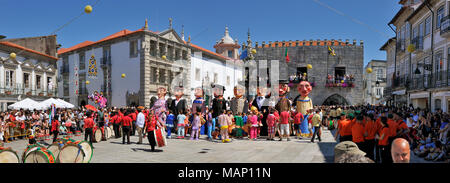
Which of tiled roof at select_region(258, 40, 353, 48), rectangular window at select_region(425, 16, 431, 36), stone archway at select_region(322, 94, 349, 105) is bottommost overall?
stone archway at select_region(322, 94, 349, 105)

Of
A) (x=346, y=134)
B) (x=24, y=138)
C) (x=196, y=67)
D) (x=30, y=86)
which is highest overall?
(x=196, y=67)

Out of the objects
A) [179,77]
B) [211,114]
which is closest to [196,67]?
[179,77]

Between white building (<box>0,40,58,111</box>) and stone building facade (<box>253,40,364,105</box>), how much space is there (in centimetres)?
2408

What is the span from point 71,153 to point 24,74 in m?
23.7

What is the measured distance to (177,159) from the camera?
8352 millimetres

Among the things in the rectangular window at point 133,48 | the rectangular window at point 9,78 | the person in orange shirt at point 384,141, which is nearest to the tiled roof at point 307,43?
the rectangular window at point 133,48

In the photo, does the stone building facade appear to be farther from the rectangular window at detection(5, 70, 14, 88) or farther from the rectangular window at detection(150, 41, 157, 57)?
the rectangular window at detection(5, 70, 14, 88)

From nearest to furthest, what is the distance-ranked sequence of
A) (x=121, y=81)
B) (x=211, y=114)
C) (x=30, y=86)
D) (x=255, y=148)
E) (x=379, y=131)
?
(x=379, y=131) → (x=255, y=148) → (x=211, y=114) → (x=30, y=86) → (x=121, y=81)

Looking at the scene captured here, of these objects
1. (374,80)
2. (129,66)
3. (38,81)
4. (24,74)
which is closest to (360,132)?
(129,66)

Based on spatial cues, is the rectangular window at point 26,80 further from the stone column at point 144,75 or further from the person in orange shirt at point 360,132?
the person in orange shirt at point 360,132

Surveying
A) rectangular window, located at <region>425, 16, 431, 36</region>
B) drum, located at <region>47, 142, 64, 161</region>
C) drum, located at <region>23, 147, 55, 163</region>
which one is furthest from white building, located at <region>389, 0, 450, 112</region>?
drum, located at <region>23, 147, 55, 163</region>

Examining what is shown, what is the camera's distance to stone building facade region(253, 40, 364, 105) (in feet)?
112
